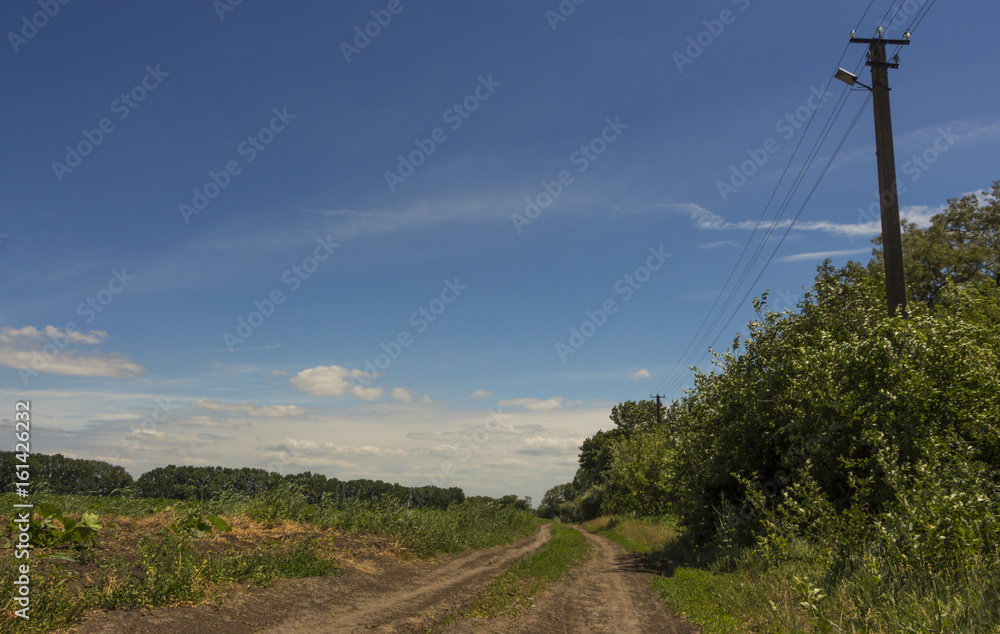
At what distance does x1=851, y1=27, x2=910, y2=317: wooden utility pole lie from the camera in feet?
38.9

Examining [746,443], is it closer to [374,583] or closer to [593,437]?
[374,583]

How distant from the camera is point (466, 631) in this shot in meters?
8.75

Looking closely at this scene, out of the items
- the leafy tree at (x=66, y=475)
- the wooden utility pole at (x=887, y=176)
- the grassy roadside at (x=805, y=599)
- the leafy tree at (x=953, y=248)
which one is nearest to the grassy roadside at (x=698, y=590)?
the grassy roadside at (x=805, y=599)

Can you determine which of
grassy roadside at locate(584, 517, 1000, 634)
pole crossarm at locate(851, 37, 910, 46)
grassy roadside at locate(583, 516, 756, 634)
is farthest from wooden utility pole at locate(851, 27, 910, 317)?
grassy roadside at locate(583, 516, 756, 634)

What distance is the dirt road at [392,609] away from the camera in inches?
322

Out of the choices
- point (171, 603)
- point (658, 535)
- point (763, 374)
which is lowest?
point (658, 535)

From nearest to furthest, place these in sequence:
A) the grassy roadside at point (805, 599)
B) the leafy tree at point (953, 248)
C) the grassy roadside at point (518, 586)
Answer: the grassy roadside at point (805, 599) → the grassy roadside at point (518, 586) → the leafy tree at point (953, 248)

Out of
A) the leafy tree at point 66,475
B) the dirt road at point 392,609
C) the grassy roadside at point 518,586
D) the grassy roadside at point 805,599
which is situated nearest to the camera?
the grassy roadside at point 805,599

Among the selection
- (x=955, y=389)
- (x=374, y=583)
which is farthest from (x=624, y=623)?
(x=955, y=389)

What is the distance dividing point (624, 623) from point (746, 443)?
31.4ft

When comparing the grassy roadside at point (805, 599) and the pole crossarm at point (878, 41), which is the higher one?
the pole crossarm at point (878, 41)

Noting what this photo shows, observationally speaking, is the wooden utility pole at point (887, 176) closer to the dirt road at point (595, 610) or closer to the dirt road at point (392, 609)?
the dirt road at point (595, 610)

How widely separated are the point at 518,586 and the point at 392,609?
157 inches

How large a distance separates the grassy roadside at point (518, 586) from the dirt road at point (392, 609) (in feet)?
1.08
